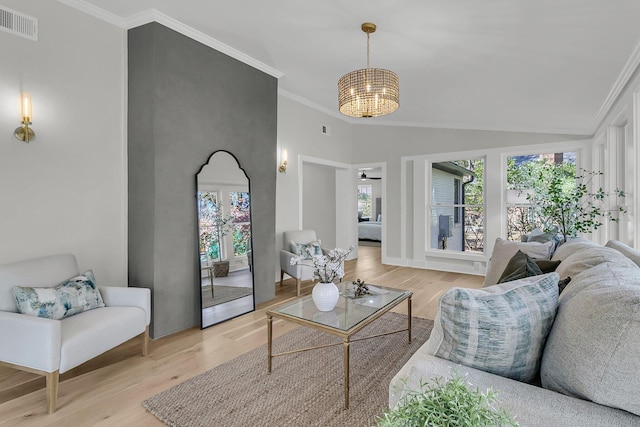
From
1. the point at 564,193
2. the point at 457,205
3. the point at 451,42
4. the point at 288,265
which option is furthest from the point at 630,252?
the point at 457,205

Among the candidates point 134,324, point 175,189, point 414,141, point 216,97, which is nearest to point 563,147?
point 414,141

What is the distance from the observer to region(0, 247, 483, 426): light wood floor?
199cm

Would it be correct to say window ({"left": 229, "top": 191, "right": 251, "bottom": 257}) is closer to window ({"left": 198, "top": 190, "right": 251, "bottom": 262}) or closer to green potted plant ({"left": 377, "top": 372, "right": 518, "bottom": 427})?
window ({"left": 198, "top": 190, "right": 251, "bottom": 262})

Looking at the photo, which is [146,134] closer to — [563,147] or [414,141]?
[414,141]

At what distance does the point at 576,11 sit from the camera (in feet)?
7.20

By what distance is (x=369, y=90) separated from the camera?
2865 mm

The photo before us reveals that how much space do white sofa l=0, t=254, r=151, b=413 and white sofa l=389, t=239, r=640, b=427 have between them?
2008 mm

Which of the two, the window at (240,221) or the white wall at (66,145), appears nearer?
the white wall at (66,145)

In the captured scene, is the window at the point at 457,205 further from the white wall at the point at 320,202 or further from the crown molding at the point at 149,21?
the crown molding at the point at 149,21

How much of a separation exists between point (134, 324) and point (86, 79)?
2.14 metres

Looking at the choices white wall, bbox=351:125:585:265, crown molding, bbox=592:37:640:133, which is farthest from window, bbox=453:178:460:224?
crown molding, bbox=592:37:640:133

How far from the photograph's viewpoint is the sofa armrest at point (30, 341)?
1.99 meters

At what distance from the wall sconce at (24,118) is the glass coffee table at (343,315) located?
2277 mm

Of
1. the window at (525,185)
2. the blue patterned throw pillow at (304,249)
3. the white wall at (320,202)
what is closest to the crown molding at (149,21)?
the blue patterned throw pillow at (304,249)
